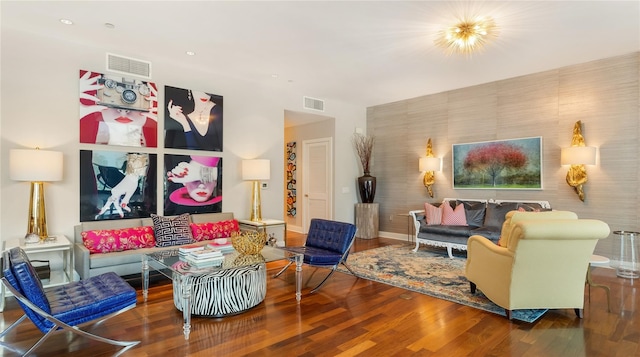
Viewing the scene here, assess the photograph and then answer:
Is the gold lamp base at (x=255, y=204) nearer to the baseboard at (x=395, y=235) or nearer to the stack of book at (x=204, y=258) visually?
the stack of book at (x=204, y=258)

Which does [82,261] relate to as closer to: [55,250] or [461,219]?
[55,250]

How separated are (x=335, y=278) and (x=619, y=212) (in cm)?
410

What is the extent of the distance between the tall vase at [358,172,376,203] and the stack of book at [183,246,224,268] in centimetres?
460

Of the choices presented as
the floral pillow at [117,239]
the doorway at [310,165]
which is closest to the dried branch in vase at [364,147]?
the doorway at [310,165]

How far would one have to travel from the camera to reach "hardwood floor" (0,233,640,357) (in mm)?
2561

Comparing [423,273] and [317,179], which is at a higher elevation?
[317,179]

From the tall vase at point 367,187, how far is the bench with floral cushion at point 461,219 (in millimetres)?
1528

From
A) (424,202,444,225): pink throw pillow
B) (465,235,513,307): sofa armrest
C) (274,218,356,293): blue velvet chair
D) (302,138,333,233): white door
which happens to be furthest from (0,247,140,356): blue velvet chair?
(302,138,333,233): white door

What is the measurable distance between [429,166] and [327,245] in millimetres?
3190

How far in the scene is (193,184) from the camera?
529 cm

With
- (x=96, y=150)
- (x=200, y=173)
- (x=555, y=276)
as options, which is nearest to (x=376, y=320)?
(x=555, y=276)

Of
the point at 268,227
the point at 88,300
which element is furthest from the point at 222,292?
the point at 268,227

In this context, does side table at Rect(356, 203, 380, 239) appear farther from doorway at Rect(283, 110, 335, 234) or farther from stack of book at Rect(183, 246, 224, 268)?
stack of book at Rect(183, 246, 224, 268)

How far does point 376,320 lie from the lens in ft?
10.2
